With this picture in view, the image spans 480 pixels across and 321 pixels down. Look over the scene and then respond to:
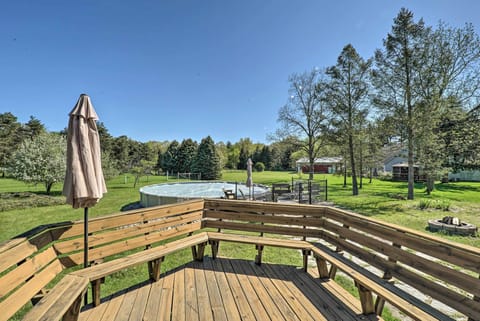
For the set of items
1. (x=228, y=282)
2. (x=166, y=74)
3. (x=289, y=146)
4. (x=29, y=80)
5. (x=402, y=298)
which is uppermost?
(x=166, y=74)

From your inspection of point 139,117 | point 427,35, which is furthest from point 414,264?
point 139,117

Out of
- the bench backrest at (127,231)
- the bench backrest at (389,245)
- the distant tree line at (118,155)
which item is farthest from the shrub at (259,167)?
the bench backrest at (127,231)

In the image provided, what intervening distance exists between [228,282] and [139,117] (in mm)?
26734

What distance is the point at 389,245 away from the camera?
101 inches

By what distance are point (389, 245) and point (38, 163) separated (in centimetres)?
2044

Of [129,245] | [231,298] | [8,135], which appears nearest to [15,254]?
[129,245]

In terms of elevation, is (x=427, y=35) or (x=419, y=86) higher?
(x=427, y=35)

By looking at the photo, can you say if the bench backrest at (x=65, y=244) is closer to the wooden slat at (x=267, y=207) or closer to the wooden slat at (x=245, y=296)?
the wooden slat at (x=267, y=207)

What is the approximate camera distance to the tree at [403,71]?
11.1m

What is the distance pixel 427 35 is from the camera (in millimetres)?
10961

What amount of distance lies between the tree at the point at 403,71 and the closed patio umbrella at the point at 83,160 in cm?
1363

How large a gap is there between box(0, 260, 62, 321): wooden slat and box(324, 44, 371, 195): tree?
612 inches

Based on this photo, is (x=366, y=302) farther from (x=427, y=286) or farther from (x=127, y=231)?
(x=127, y=231)

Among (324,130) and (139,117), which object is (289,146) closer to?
(324,130)
